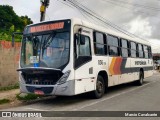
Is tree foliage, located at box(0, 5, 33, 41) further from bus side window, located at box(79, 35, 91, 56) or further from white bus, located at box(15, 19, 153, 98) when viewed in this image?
bus side window, located at box(79, 35, 91, 56)

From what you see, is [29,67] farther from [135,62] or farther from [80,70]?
[135,62]

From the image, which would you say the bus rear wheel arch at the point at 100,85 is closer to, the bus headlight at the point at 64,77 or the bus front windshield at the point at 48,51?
the bus headlight at the point at 64,77

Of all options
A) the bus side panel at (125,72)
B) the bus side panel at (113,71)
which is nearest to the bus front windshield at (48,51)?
the bus side panel at (113,71)

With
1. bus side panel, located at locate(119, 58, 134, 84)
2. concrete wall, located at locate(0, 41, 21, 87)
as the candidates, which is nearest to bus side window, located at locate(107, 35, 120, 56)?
bus side panel, located at locate(119, 58, 134, 84)

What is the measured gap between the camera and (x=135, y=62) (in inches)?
640

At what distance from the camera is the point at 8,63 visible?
1476 cm

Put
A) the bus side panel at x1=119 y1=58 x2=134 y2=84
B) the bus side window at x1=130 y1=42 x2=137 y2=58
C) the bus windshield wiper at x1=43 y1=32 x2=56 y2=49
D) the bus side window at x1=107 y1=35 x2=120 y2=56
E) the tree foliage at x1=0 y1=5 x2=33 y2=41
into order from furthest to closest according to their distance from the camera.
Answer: the tree foliage at x1=0 y1=5 x2=33 y2=41 → the bus side window at x1=130 y1=42 x2=137 y2=58 → the bus side panel at x1=119 y1=58 x2=134 y2=84 → the bus side window at x1=107 y1=35 x2=120 y2=56 → the bus windshield wiper at x1=43 y1=32 x2=56 y2=49

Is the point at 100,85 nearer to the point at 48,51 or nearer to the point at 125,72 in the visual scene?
the point at 48,51

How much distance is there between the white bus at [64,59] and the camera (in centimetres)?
945

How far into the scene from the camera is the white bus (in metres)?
9.45

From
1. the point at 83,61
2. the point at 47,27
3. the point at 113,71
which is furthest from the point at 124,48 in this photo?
the point at 47,27

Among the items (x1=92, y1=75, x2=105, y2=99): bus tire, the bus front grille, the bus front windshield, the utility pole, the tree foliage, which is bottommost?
(x1=92, y1=75, x2=105, y2=99): bus tire

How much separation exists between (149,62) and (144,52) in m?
1.45

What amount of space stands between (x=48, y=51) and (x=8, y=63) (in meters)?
5.66
